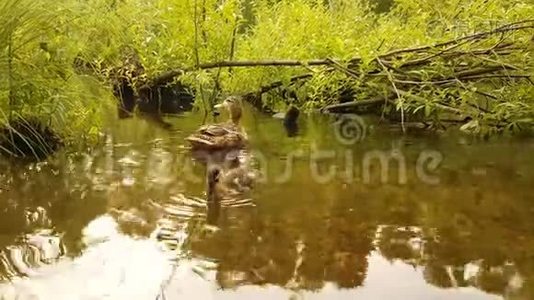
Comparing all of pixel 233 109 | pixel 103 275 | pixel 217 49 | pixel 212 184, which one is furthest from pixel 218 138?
pixel 103 275

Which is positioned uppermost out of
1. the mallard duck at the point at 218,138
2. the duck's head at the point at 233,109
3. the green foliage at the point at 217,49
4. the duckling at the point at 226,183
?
the green foliage at the point at 217,49

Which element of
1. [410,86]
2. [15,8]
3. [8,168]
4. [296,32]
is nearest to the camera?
[15,8]

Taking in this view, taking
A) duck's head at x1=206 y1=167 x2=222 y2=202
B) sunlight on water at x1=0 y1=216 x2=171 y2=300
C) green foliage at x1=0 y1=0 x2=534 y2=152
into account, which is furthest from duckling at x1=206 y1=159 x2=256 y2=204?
green foliage at x1=0 y1=0 x2=534 y2=152

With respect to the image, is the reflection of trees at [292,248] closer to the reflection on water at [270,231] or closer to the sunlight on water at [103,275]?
the reflection on water at [270,231]

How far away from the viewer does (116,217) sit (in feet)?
20.6

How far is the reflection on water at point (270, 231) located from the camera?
4.68m

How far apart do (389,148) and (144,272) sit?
6613 millimetres

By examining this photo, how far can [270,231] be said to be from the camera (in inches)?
232

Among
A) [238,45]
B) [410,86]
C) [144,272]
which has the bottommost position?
[144,272]

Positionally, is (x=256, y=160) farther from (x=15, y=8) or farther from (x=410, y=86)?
(x=15, y=8)

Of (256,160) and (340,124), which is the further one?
(340,124)

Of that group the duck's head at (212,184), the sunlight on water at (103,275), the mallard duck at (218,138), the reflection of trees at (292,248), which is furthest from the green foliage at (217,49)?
the reflection of trees at (292,248)

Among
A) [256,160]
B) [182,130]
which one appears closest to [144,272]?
[256,160]

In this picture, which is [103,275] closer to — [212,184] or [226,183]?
[212,184]
